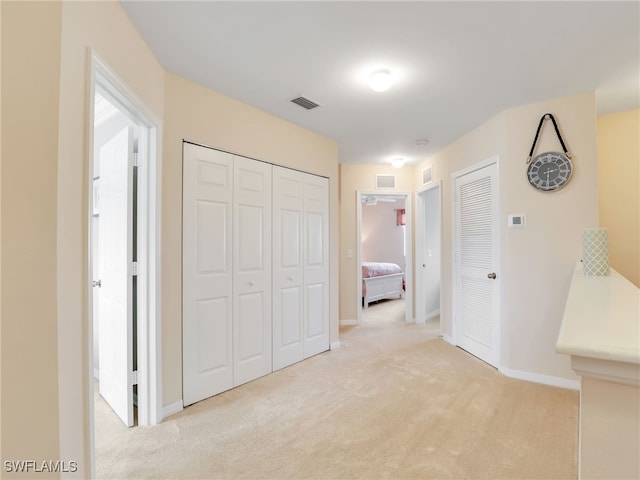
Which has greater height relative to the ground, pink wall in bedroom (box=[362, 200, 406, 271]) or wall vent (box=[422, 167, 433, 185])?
wall vent (box=[422, 167, 433, 185])

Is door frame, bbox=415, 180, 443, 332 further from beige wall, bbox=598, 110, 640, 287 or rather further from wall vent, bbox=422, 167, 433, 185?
beige wall, bbox=598, 110, 640, 287

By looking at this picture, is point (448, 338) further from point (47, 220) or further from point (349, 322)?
point (47, 220)

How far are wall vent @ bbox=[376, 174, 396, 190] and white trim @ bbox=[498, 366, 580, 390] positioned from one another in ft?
9.55

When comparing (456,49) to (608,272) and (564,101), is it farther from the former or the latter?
(608,272)

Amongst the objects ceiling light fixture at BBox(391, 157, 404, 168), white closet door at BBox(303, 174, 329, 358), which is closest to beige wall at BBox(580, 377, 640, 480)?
white closet door at BBox(303, 174, 329, 358)

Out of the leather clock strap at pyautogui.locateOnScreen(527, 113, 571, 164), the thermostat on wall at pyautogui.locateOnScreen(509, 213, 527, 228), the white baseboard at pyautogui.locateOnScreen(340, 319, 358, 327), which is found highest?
the leather clock strap at pyautogui.locateOnScreen(527, 113, 571, 164)

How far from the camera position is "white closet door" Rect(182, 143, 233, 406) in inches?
95.7

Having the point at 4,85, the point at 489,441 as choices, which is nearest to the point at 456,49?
the point at 4,85

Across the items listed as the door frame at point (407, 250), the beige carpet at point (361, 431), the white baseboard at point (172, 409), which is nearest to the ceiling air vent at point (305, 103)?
the door frame at point (407, 250)

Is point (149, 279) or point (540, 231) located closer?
point (149, 279)

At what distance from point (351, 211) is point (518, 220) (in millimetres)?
2447

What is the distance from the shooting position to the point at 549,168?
9.23 ft

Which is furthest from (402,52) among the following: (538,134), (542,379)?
(542,379)

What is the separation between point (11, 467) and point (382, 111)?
10.5 feet
